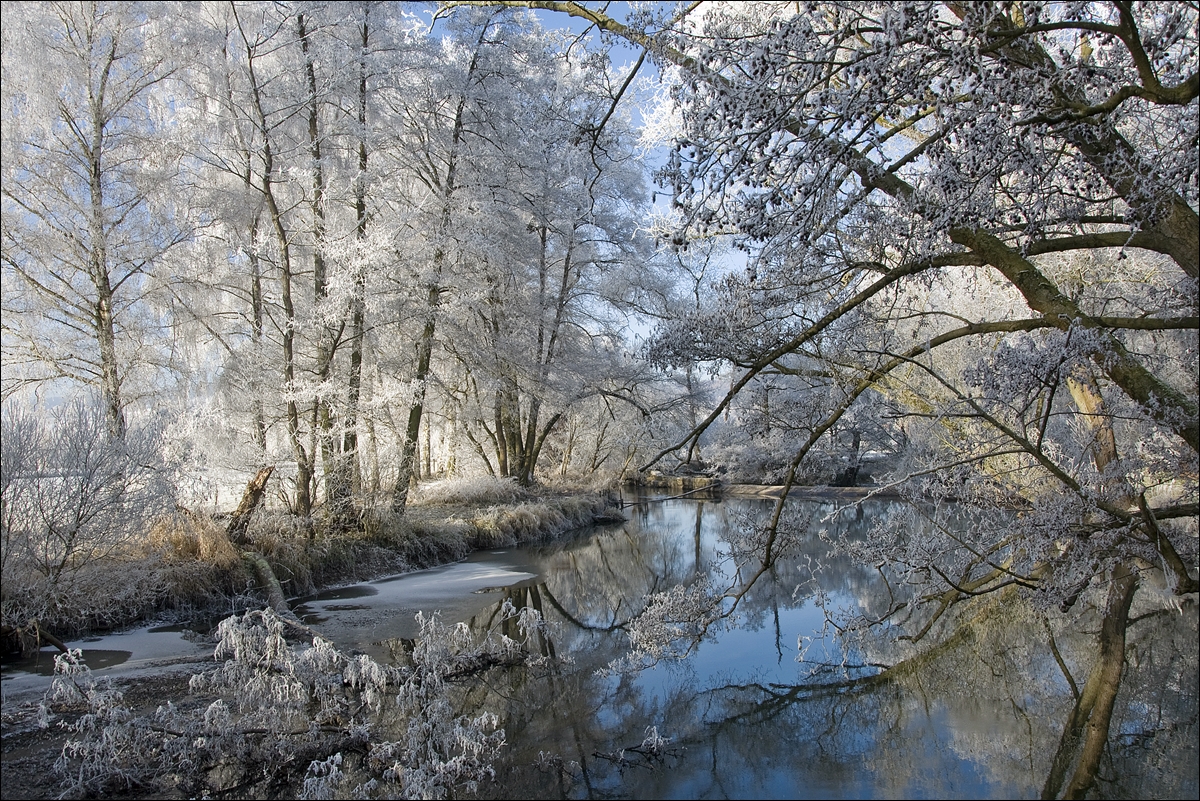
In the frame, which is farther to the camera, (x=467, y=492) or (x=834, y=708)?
(x=467, y=492)

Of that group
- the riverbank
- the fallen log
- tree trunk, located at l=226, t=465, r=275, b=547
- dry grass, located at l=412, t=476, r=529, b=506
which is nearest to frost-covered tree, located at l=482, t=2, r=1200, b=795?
the riverbank

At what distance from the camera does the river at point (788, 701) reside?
4.29m

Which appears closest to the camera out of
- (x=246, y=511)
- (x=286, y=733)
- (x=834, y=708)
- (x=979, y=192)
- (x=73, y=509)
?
(x=979, y=192)

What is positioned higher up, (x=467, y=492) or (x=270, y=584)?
(x=467, y=492)

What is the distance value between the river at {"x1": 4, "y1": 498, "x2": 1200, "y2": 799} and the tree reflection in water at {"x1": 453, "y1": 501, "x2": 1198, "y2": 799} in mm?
17

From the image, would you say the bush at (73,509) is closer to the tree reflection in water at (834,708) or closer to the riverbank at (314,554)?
the riverbank at (314,554)

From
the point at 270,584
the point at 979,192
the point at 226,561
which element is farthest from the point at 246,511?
the point at 979,192

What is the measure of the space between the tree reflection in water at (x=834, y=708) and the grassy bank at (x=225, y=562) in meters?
2.81

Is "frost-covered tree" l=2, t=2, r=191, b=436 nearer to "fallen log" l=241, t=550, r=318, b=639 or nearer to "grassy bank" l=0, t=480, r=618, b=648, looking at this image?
"grassy bank" l=0, t=480, r=618, b=648

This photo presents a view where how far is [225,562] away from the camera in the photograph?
26.7 feet

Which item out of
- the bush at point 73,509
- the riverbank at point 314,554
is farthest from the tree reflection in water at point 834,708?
the bush at point 73,509

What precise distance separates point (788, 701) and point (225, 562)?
247 inches

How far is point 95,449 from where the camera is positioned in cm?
653

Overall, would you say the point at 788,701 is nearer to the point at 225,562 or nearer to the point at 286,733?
the point at 286,733
